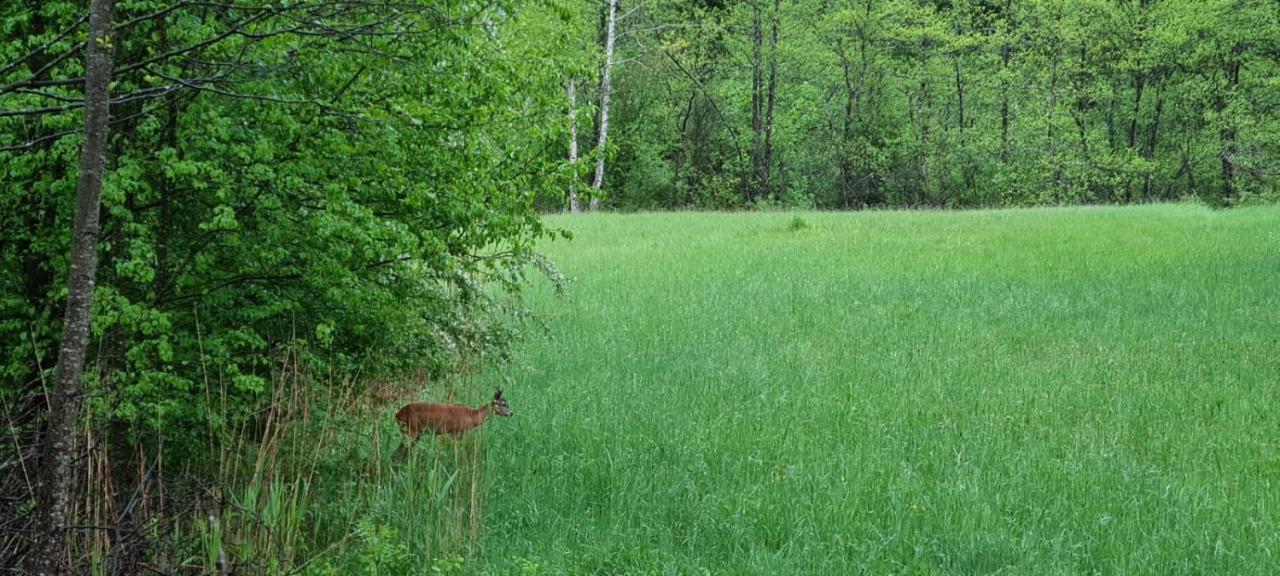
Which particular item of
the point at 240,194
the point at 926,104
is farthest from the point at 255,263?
the point at 926,104

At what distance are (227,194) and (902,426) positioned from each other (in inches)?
206

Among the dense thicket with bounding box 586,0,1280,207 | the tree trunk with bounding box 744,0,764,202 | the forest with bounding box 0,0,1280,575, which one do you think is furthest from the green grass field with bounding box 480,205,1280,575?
the tree trunk with bounding box 744,0,764,202

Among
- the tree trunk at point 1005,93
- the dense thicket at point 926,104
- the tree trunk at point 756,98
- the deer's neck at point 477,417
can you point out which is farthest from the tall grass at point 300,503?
the tree trunk at point 1005,93

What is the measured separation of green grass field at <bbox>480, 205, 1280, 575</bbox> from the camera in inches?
224

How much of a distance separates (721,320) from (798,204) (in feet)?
117

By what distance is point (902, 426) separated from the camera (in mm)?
7984

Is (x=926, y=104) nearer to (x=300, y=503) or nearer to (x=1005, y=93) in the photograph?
(x=1005, y=93)

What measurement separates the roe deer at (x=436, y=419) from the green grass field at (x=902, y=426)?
16.9 inches

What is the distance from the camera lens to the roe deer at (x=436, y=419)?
639 centimetres

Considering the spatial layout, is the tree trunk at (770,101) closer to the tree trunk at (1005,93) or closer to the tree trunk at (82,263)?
the tree trunk at (1005,93)

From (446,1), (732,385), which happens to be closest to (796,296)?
(732,385)

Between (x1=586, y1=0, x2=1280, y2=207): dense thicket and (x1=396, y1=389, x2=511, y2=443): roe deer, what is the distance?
3785 cm

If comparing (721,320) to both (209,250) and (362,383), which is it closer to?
(362,383)

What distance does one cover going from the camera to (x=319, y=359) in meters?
6.10
